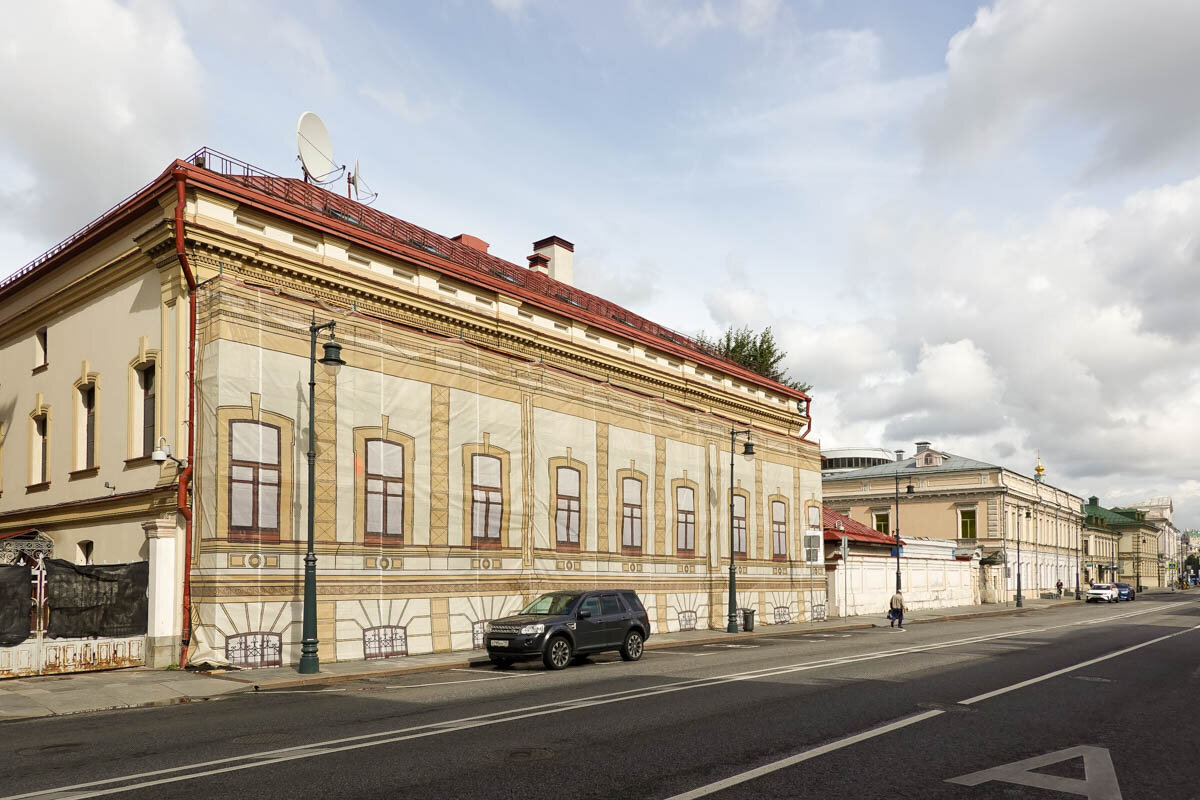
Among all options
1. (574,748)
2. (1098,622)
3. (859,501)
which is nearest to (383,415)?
(574,748)

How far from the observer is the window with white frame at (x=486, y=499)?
26141 mm

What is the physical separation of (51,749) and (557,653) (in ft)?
36.0

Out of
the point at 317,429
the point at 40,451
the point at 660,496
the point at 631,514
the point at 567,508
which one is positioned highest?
the point at 317,429

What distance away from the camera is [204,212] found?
21.4 metres

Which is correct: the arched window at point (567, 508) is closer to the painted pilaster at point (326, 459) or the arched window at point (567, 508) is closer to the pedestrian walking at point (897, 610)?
the painted pilaster at point (326, 459)

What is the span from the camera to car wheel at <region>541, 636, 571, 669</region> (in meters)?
20.2

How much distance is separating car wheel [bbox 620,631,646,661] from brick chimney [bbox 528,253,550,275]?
824 inches

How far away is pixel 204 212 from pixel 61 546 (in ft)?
33.1

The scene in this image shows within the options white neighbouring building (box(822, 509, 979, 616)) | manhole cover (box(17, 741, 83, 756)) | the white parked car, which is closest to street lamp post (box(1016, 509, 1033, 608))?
white neighbouring building (box(822, 509, 979, 616))

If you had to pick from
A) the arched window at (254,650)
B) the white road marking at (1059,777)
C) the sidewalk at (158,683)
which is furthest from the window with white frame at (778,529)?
the white road marking at (1059,777)

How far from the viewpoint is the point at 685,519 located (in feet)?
114

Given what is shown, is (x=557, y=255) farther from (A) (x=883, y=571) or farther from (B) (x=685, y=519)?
(A) (x=883, y=571)

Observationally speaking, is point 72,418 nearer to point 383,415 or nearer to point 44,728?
A: point 383,415

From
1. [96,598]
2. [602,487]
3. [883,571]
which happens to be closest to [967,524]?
[883,571]
